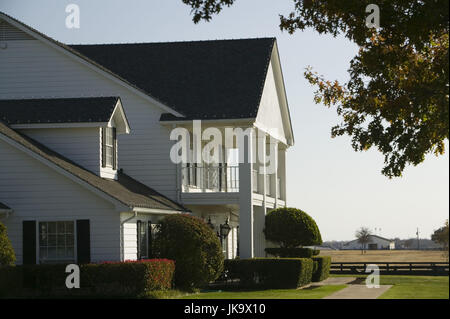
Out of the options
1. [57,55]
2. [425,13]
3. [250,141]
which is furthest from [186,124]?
[425,13]

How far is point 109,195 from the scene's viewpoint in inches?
1064

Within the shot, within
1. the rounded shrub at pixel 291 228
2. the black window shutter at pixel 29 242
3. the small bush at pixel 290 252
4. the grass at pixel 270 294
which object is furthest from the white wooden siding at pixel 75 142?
the small bush at pixel 290 252

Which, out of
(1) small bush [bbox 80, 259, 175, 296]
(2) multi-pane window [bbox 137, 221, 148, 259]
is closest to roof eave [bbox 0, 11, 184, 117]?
(2) multi-pane window [bbox 137, 221, 148, 259]

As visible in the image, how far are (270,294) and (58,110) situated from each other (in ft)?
34.0

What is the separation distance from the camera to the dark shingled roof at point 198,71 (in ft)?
116

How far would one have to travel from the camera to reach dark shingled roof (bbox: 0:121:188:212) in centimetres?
2770

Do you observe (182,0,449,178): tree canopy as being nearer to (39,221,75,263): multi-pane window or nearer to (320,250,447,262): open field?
(39,221,75,263): multi-pane window

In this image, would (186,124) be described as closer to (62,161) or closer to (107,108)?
(107,108)

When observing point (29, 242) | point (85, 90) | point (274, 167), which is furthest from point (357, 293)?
point (85, 90)

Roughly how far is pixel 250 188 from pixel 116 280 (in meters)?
10.2

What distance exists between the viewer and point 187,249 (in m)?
29.1

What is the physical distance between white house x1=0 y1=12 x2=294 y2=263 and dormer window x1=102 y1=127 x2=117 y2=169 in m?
0.04

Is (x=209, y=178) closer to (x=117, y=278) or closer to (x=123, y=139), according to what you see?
(x=123, y=139)
